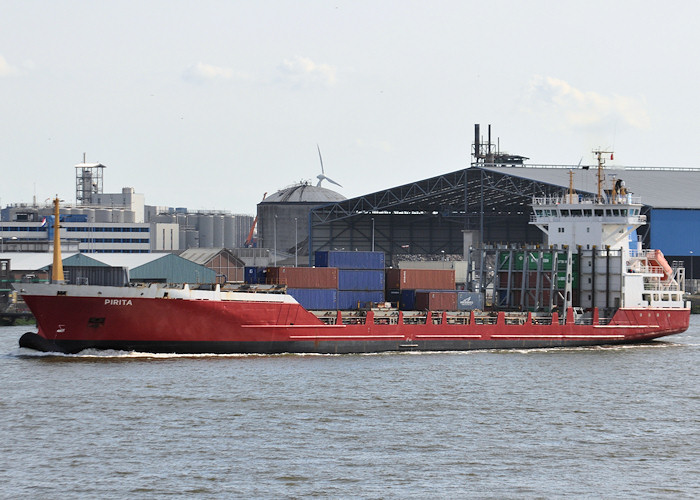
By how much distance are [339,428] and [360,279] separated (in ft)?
68.7

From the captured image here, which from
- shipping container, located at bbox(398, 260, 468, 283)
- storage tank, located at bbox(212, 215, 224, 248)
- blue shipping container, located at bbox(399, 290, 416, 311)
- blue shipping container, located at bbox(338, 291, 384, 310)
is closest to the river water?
blue shipping container, located at bbox(338, 291, 384, 310)

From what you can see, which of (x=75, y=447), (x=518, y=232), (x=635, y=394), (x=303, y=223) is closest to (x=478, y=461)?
(x=75, y=447)

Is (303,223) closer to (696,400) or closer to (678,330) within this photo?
(678,330)

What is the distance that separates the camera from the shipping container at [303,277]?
167ft

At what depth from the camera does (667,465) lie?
92.6 ft

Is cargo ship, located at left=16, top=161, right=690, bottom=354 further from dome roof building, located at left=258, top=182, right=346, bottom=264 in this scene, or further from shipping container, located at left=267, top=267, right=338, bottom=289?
dome roof building, located at left=258, top=182, right=346, bottom=264

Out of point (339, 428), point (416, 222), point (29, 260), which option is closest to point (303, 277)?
point (339, 428)

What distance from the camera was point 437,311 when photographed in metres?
53.6

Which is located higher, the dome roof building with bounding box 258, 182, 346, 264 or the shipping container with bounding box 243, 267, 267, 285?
the dome roof building with bounding box 258, 182, 346, 264

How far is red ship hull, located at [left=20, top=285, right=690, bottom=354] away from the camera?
46094mm

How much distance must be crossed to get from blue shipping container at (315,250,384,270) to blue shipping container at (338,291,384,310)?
133 cm

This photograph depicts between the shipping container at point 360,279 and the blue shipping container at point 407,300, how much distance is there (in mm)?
2009

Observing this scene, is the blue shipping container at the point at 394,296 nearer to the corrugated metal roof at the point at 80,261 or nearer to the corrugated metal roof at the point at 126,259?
the corrugated metal roof at the point at 126,259

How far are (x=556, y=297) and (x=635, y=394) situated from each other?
59.8 ft
